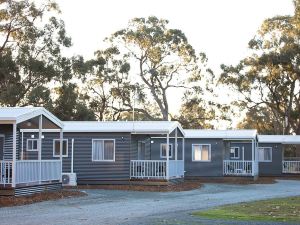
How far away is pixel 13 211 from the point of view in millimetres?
16047

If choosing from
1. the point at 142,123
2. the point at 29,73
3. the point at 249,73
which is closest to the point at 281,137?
the point at 249,73

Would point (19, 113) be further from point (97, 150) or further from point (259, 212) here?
point (259, 212)

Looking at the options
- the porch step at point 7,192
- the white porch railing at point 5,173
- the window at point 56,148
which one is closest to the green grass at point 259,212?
the porch step at point 7,192

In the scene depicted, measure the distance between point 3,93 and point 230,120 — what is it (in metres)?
23.2

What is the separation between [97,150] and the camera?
2869 cm

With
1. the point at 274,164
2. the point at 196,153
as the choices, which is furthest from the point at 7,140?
the point at 274,164

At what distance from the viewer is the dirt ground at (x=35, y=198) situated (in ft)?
60.1

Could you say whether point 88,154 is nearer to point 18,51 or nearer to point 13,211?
point 13,211

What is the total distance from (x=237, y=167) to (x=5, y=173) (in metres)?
20.0

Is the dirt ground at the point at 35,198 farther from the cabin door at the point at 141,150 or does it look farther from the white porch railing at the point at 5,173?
the cabin door at the point at 141,150

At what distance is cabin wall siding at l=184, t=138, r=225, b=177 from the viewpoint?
3622 cm

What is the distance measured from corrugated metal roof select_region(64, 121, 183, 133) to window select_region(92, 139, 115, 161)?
65 cm

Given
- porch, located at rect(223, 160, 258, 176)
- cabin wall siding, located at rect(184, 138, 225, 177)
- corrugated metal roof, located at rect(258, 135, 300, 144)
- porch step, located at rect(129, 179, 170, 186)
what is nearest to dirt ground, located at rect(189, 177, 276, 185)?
cabin wall siding, located at rect(184, 138, 225, 177)

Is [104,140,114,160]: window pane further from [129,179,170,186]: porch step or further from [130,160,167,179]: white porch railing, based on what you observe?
[129,179,170,186]: porch step
